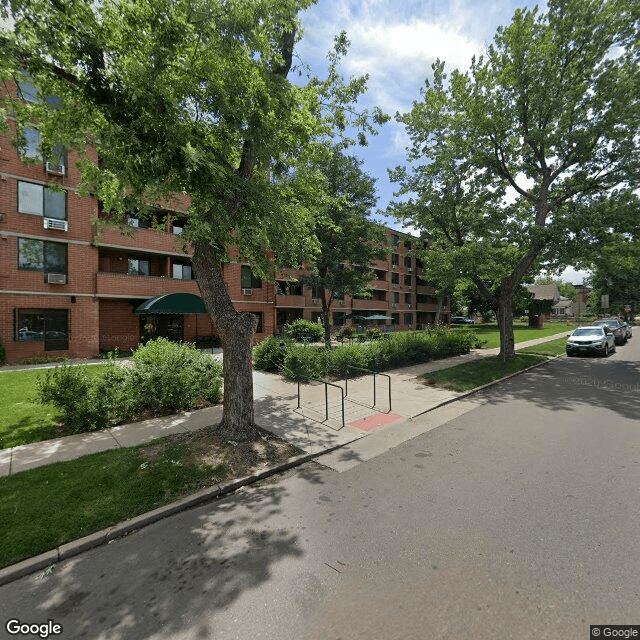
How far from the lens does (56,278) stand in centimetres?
1603

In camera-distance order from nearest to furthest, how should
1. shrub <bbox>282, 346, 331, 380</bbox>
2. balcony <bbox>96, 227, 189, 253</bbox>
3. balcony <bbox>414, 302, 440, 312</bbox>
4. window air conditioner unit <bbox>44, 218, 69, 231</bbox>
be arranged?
1. shrub <bbox>282, 346, 331, 380</bbox>
2. window air conditioner unit <bbox>44, 218, 69, 231</bbox>
3. balcony <bbox>96, 227, 189, 253</bbox>
4. balcony <bbox>414, 302, 440, 312</bbox>

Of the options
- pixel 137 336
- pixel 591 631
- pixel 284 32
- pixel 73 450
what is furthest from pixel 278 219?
pixel 137 336

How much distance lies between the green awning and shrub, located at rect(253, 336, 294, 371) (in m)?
4.63

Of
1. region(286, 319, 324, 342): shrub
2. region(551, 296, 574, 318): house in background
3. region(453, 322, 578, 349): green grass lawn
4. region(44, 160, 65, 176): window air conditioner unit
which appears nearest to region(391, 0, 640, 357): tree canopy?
region(453, 322, 578, 349): green grass lawn

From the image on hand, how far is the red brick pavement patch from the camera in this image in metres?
7.32

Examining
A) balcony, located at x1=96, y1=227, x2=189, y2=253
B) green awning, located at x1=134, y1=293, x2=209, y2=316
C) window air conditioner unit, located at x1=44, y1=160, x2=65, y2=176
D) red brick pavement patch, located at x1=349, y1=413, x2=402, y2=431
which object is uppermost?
window air conditioner unit, located at x1=44, y1=160, x2=65, y2=176

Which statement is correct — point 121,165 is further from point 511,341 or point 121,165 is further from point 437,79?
point 511,341

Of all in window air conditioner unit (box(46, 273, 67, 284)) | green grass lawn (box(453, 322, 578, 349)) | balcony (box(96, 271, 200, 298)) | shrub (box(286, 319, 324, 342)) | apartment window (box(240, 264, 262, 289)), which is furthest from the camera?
shrub (box(286, 319, 324, 342))

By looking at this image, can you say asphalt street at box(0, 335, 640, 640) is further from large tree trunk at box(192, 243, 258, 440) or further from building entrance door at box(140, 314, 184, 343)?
building entrance door at box(140, 314, 184, 343)

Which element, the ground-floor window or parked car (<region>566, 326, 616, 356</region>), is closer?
the ground-floor window

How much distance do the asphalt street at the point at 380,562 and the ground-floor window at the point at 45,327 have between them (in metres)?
16.8

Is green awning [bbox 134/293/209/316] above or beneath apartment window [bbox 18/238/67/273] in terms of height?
beneath

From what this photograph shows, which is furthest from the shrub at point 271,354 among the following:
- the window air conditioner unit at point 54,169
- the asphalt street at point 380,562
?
the window air conditioner unit at point 54,169

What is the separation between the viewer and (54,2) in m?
4.68
